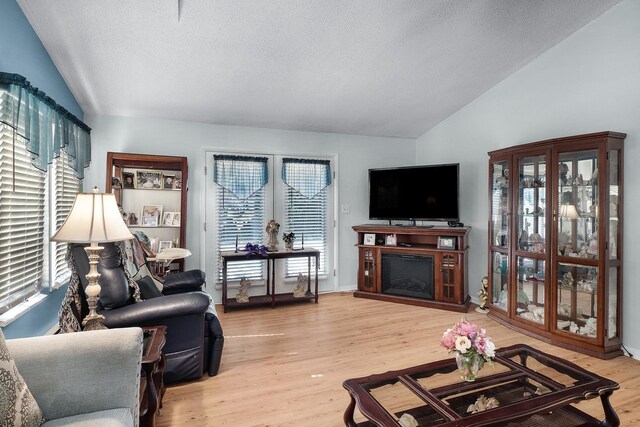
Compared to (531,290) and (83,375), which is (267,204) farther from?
(83,375)

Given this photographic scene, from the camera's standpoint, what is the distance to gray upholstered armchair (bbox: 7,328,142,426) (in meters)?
1.37

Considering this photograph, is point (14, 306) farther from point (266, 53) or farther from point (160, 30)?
point (266, 53)

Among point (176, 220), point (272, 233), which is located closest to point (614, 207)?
point (272, 233)

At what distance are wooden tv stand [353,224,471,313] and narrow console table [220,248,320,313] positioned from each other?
734mm

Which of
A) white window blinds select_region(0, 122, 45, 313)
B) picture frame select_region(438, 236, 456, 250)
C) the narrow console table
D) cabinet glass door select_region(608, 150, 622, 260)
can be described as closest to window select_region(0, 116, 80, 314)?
white window blinds select_region(0, 122, 45, 313)

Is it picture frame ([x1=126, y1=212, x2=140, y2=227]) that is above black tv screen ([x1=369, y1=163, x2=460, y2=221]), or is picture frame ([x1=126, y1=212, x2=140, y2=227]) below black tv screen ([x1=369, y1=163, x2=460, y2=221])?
below

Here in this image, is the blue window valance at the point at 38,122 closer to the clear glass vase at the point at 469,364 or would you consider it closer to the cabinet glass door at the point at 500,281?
the clear glass vase at the point at 469,364

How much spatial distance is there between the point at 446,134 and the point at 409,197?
114 cm

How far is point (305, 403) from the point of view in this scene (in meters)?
2.32

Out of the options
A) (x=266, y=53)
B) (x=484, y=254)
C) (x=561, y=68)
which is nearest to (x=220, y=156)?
(x=266, y=53)

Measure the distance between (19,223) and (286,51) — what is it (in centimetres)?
254

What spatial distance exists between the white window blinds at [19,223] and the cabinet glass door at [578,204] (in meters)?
4.50

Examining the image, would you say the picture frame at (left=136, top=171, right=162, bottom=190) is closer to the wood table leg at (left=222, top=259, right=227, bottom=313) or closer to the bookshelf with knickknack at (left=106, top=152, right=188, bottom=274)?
the bookshelf with knickknack at (left=106, top=152, right=188, bottom=274)

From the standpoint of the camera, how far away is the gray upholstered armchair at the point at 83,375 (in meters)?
1.37
